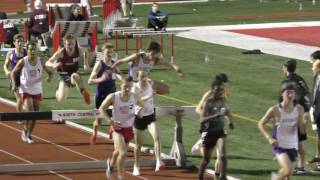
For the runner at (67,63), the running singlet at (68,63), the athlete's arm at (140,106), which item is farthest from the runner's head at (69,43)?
the athlete's arm at (140,106)

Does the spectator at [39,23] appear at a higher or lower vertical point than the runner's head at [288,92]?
lower

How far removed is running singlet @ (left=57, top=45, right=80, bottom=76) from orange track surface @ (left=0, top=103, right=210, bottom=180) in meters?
1.50

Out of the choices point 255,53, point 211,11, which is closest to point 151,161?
point 255,53

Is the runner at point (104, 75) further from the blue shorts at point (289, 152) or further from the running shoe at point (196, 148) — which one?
the blue shorts at point (289, 152)

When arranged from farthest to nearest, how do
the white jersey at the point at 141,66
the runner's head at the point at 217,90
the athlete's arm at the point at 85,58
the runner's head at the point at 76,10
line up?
1. the runner's head at the point at 76,10
2. the athlete's arm at the point at 85,58
3. the white jersey at the point at 141,66
4. the runner's head at the point at 217,90

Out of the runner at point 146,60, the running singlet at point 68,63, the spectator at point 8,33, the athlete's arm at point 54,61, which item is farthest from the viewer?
the spectator at point 8,33

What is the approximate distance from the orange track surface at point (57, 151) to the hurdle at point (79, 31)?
10913 mm

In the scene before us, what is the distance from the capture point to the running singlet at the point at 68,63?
2111 cm

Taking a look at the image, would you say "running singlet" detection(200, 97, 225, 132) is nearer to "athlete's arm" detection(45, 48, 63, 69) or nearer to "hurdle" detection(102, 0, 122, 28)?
"athlete's arm" detection(45, 48, 63, 69)

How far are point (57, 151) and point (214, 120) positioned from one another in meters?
4.98

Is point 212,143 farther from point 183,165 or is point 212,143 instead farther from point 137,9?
point 137,9

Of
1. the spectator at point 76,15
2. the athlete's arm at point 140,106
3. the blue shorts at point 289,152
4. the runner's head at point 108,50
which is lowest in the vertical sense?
the spectator at point 76,15

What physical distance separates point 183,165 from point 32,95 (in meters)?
4.08

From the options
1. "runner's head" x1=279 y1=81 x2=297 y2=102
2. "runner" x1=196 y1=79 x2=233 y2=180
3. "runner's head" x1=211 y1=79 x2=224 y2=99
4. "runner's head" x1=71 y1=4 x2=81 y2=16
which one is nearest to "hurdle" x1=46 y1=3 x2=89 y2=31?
"runner's head" x1=71 y1=4 x2=81 y2=16
